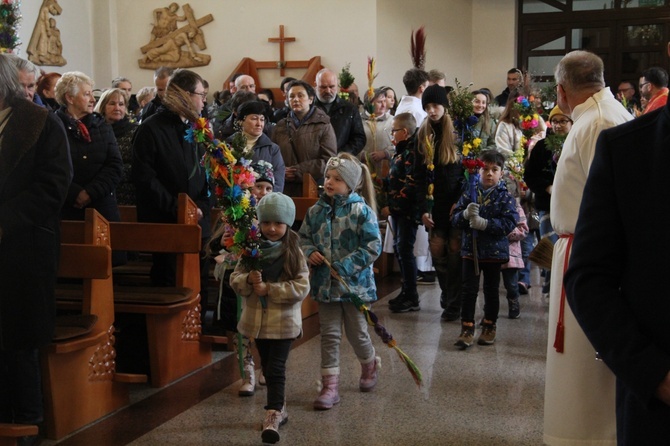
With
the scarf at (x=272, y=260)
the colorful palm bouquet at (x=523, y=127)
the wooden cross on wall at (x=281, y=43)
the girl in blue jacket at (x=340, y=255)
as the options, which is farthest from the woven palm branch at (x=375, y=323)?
the wooden cross on wall at (x=281, y=43)

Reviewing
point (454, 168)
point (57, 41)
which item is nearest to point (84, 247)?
point (454, 168)

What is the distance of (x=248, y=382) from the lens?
5.11 m

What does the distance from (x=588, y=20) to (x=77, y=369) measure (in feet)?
41.2

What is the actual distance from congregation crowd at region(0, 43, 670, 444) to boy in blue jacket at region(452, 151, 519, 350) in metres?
0.01

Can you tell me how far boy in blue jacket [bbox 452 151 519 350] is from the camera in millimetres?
6230

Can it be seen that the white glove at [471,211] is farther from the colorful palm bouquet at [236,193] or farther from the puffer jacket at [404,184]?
the colorful palm bouquet at [236,193]

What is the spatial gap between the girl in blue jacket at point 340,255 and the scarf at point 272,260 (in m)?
0.40

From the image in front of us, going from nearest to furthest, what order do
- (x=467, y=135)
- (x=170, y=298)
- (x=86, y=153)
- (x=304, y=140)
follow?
(x=170, y=298)
(x=86, y=153)
(x=467, y=135)
(x=304, y=140)

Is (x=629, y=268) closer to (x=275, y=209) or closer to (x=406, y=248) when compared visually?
(x=275, y=209)

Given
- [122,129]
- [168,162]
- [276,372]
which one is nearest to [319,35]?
[122,129]

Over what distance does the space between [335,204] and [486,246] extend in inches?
64.2

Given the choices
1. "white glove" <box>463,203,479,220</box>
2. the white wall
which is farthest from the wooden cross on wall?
"white glove" <box>463,203,479,220</box>

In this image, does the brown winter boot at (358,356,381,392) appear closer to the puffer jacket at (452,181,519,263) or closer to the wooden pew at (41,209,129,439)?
the wooden pew at (41,209,129,439)

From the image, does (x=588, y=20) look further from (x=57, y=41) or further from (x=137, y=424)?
(x=137, y=424)
